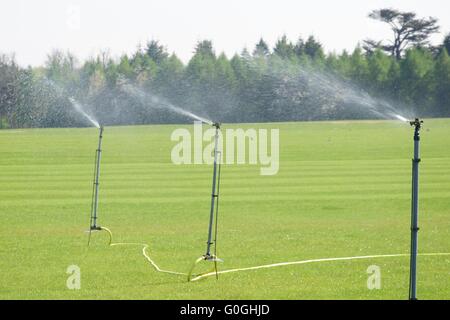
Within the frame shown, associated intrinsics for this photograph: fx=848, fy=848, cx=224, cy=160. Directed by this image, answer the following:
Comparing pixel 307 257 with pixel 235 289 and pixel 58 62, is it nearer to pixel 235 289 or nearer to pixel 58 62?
pixel 235 289

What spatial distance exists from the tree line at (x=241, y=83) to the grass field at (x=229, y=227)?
51.1m

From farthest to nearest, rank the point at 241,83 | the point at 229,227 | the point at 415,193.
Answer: the point at 241,83, the point at 229,227, the point at 415,193

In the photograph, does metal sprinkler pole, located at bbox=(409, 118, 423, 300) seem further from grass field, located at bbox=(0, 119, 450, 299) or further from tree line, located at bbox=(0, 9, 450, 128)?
tree line, located at bbox=(0, 9, 450, 128)

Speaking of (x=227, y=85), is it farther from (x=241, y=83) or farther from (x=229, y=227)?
(x=229, y=227)

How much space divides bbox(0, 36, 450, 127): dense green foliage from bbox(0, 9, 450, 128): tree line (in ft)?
0.38

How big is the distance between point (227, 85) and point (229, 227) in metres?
85.1

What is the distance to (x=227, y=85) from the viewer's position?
339 ft

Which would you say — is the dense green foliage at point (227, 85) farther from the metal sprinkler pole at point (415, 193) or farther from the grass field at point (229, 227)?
the metal sprinkler pole at point (415, 193)

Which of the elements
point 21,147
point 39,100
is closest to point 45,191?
Answer: point 21,147

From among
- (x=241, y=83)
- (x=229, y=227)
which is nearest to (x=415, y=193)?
(x=229, y=227)

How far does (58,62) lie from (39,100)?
9.60 metres

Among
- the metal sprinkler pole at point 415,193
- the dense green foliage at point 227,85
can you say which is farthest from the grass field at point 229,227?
the dense green foliage at point 227,85

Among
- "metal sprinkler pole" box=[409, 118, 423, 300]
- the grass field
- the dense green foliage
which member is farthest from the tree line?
"metal sprinkler pole" box=[409, 118, 423, 300]

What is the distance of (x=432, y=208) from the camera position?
2212 cm
